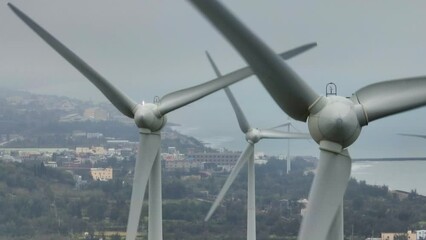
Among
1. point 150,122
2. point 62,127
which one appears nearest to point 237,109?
point 150,122

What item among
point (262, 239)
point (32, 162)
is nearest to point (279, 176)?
point (262, 239)

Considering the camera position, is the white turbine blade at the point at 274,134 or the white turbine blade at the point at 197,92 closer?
the white turbine blade at the point at 197,92

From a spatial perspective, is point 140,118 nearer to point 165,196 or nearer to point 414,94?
point 414,94

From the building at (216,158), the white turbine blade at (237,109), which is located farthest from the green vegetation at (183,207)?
the white turbine blade at (237,109)

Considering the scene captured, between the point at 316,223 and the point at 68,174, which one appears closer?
the point at 316,223

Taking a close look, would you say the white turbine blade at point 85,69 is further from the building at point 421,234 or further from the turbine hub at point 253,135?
the building at point 421,234

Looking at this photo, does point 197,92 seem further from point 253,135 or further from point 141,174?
point 253,135
